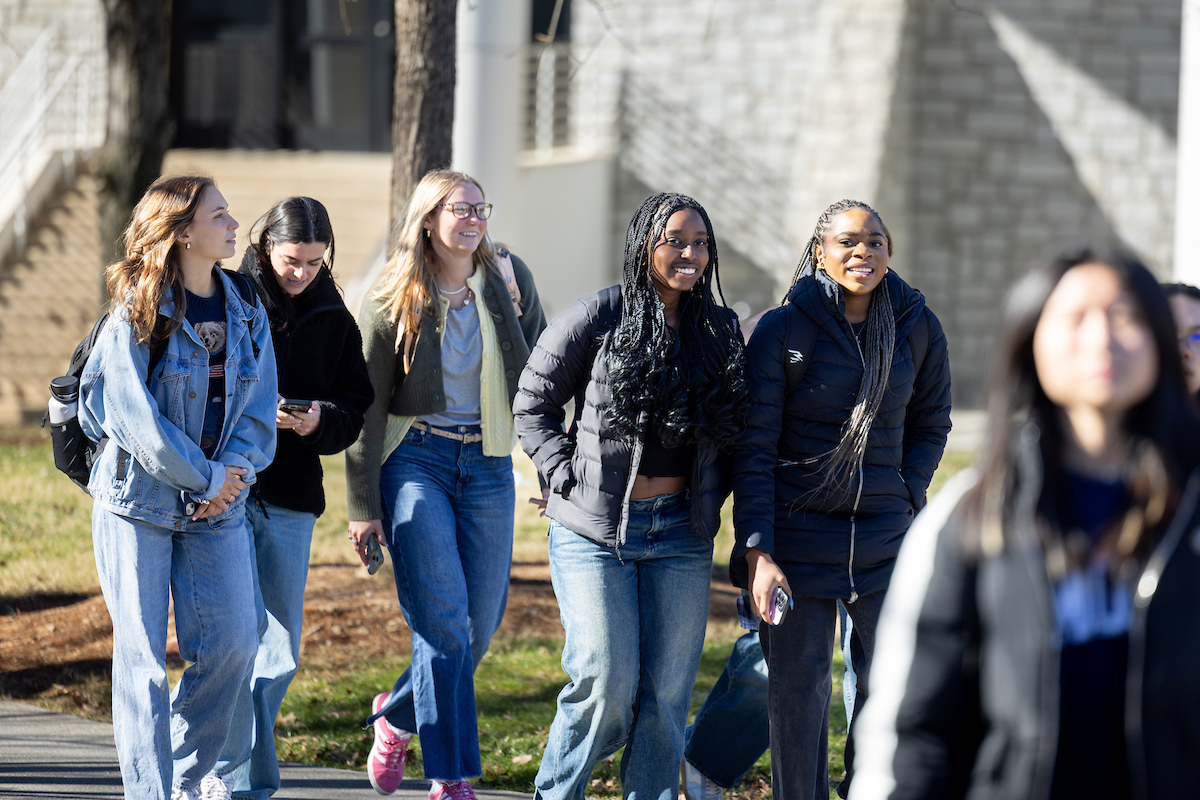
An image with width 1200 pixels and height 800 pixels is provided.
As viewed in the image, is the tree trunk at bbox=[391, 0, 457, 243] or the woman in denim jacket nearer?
the woman in denim jacket

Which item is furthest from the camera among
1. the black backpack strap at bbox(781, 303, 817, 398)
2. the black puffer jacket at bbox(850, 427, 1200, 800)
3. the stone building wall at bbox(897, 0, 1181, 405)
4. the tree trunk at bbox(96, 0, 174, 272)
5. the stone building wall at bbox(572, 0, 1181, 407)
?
the stone building wall at bbox(897, 0, 1181, 405)

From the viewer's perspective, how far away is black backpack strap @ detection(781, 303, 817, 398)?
3732 mm

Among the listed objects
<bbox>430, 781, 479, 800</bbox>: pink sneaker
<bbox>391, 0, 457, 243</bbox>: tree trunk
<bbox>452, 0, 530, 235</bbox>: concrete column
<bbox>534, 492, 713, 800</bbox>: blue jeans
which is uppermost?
<bbox>452, 0, 530, 235</bbox>: concrete column

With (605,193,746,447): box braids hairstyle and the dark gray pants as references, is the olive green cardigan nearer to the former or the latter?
(605,193,746,447): box braids hairstyle

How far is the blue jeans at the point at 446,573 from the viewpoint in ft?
13.8

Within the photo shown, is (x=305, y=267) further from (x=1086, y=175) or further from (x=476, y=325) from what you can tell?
(x=1086, y=175)

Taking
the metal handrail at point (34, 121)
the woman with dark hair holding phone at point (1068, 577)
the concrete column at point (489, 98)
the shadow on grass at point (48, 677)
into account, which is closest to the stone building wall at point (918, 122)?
the concrete column at point (489, 98)

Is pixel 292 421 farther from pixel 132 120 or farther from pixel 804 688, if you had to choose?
pixel 132 120

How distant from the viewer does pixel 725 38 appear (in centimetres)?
1592

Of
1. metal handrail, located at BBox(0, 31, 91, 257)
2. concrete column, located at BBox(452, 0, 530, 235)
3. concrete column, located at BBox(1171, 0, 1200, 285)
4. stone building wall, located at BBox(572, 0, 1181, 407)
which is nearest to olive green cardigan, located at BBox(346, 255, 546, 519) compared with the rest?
concrete column, located at BBox(452, 0, 530, 235)

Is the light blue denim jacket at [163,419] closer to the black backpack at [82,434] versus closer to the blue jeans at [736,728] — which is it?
the black backpack at [82,434]

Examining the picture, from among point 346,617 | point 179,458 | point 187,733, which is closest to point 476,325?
point 179,458

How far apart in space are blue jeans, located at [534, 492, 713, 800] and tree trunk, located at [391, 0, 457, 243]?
387 centimetres

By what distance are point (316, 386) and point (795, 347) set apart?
161cm
